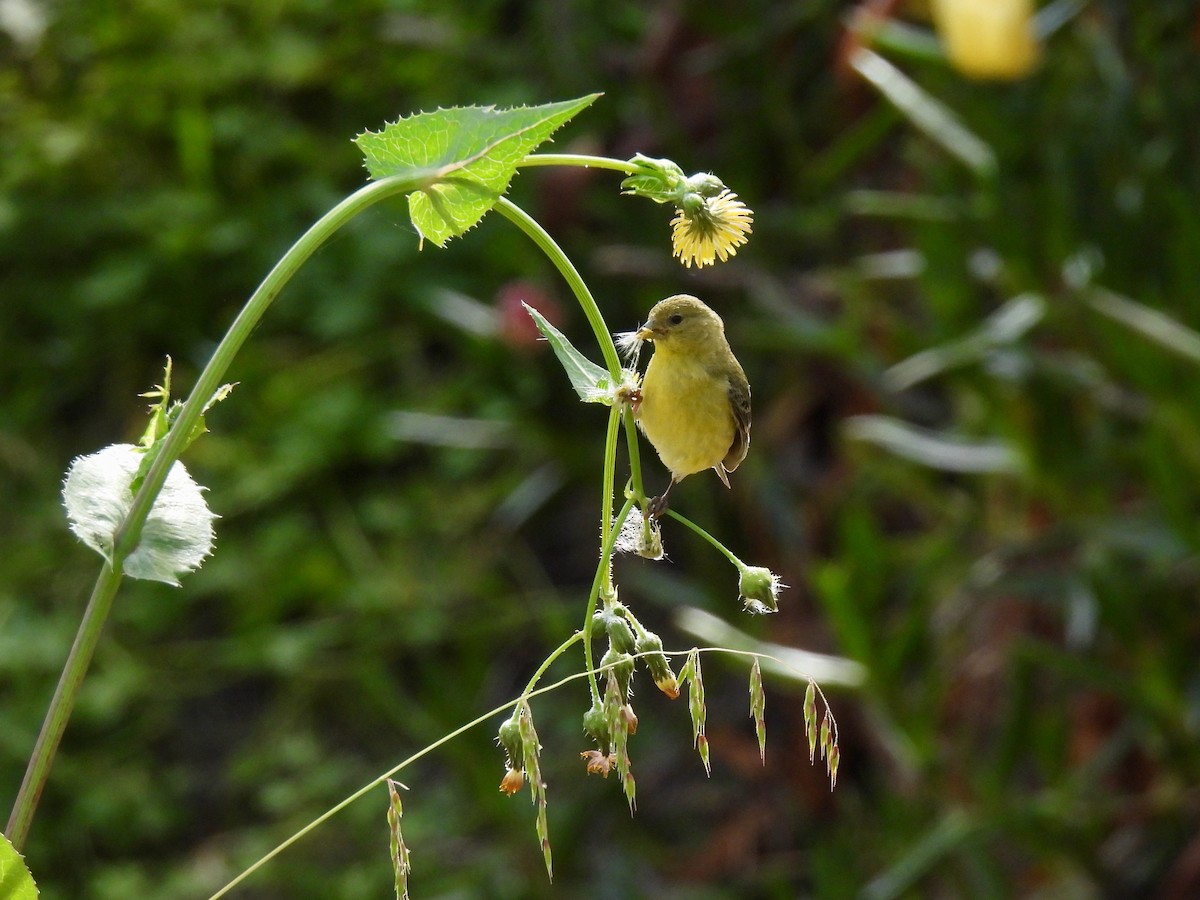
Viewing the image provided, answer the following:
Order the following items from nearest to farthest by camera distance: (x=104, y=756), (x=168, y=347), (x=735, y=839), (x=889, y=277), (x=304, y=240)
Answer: (x=304, y=240) → (x=889, y=277) → (x=735, y=839) → (x=104, y=756) → (x=168, y=347)

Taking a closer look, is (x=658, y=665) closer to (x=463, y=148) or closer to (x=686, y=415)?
(x=463, y=148)

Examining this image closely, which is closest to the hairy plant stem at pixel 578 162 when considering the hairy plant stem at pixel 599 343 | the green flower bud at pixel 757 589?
the hairy plant stem at pixel 599 343

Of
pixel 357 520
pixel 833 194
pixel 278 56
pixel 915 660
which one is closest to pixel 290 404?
pixel 357 520

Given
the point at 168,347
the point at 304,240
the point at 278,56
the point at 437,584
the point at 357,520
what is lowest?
the point at 304,240

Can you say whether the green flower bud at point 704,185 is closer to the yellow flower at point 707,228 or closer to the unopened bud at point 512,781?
the yellow flower at point 707,228

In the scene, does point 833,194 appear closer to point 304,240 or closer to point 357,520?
point 357,520

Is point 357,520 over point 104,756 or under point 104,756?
over

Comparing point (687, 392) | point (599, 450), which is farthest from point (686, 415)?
point (599, 450)
